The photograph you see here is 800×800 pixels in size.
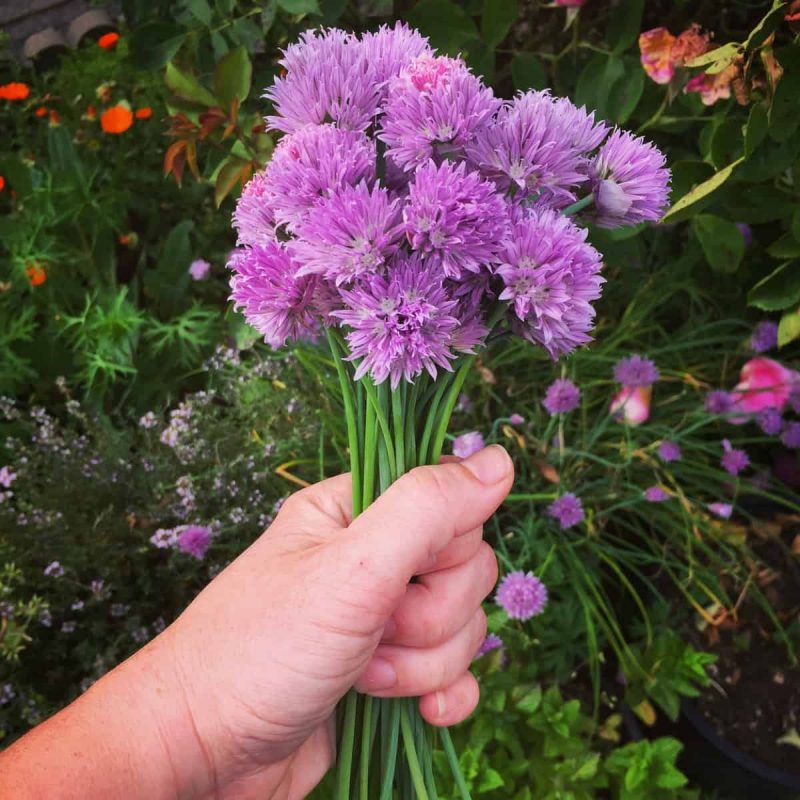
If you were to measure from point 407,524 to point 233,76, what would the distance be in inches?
29.5

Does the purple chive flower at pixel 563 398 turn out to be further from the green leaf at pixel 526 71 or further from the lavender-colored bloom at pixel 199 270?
the lavender-colored bloom at pixel 199 270

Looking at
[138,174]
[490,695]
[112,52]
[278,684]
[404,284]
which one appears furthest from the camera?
[112,52]

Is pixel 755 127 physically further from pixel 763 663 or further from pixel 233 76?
pixel 763 663

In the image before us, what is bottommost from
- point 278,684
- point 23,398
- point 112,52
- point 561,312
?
point 23,398

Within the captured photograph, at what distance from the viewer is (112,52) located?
83.7 inches

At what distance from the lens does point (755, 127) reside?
891 mm

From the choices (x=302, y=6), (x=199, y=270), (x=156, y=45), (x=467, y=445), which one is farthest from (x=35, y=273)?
(x=467, y=445)

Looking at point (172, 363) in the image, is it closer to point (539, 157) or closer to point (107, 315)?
point (107, 315)

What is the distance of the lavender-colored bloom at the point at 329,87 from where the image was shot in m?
0.66

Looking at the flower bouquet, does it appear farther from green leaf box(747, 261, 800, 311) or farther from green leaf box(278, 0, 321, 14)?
green leaf box(747, 261, 800, 311)

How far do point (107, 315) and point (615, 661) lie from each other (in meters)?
1.23

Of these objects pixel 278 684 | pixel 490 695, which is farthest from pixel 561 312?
pixel 490 695

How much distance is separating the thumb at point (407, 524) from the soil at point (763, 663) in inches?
30.3

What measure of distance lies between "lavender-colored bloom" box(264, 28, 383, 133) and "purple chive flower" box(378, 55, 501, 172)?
1.1 inches
